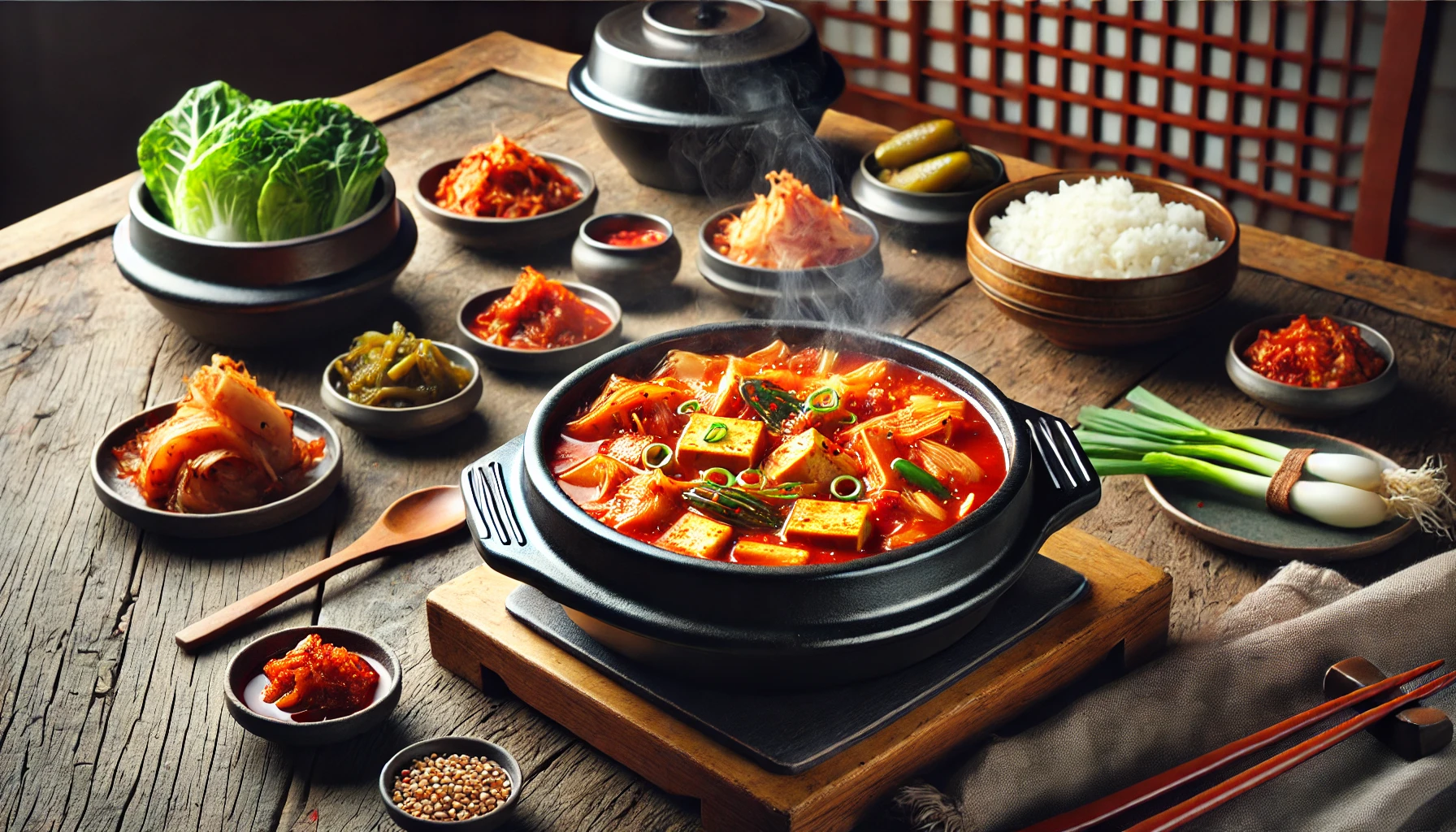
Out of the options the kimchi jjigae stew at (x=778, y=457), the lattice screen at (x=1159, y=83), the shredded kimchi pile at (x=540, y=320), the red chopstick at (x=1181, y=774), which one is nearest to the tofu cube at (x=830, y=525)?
the kimchi jjigae stew at (x=778, y=457)

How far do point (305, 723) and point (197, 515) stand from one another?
0.76m

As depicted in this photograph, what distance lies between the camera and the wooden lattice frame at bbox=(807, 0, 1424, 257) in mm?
4621

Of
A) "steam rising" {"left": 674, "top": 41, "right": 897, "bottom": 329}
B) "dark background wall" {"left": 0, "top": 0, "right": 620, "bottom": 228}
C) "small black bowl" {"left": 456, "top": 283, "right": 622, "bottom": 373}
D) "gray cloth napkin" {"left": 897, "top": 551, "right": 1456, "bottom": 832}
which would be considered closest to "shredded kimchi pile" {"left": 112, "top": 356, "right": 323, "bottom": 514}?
"small black bowl" {"left": 456, "top": 283, "right": 622, "bottom": 373}

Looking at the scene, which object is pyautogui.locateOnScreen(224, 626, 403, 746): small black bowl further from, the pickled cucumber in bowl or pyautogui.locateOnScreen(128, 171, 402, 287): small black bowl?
the pickled cucumber in bowl

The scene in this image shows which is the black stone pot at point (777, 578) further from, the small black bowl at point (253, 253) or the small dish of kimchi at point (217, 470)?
the small black bowl at point (253, 253)

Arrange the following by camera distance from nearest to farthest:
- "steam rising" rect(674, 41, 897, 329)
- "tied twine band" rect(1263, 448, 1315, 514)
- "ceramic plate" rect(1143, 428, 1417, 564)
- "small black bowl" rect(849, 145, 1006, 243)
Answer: "ceramic plate" rect(1143, 428, 1417, 564)
"tied twine band" rect(1263, 448, 1315, 514)
"steam rising" rect(674, 41, 897, 329)
"small black bowl" rect(849, 145, 1006, 243)

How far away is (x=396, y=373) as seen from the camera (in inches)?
125

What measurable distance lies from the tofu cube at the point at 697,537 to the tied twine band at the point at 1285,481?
4.40 ft

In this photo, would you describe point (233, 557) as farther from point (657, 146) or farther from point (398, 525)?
point (657, 146)

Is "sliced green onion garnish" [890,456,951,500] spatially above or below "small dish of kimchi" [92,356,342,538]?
above

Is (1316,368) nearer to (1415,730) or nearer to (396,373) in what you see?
(1415,730)

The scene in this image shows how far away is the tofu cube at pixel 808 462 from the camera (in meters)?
2.27

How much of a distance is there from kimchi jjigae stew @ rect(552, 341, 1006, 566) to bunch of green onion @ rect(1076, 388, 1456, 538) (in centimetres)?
56

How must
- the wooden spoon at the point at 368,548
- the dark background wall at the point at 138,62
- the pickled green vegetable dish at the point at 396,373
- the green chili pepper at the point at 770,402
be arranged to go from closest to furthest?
1. the green chili pepper at the point at 770,402
2. the wooden spoon at the point at 368,548
3. the pickled green vegetable dish at the point at 396,373
4. the dark background wall at the point at 138,62
